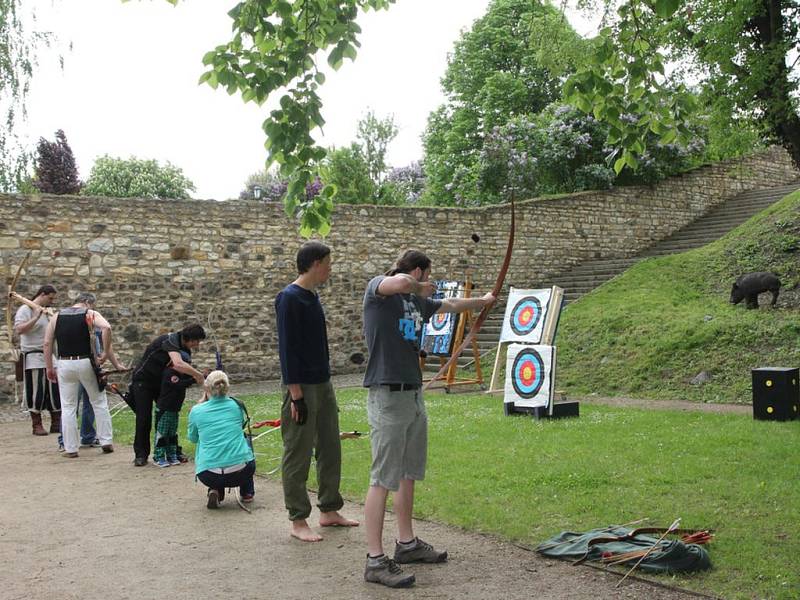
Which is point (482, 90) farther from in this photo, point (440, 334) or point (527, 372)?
point (527, 372)

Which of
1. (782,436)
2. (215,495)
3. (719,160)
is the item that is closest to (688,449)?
(782,436)

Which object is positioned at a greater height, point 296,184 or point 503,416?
point 296,184

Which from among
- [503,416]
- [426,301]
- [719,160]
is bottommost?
[503,416]

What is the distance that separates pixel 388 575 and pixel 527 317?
6.75m

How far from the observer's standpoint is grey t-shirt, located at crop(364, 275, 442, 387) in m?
4.30

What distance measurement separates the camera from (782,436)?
7.32 m

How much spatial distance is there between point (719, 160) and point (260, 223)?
15467 millimetres

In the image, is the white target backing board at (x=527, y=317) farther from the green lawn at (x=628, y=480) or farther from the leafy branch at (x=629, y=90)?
the leafy branch at (x=629, y=90)

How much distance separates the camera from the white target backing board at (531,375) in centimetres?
920

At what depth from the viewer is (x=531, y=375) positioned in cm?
946

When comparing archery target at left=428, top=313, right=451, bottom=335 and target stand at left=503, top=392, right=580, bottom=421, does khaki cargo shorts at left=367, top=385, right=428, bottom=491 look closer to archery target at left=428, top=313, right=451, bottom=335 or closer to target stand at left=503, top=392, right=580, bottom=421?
target stand at left=503, top=392, right=580, bottom=421

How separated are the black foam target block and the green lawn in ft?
0.73

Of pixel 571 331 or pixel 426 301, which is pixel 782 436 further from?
pixel 571 331

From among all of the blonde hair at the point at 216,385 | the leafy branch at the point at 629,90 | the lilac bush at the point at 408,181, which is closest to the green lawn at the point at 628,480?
the blonde hair at the point at 216,385
